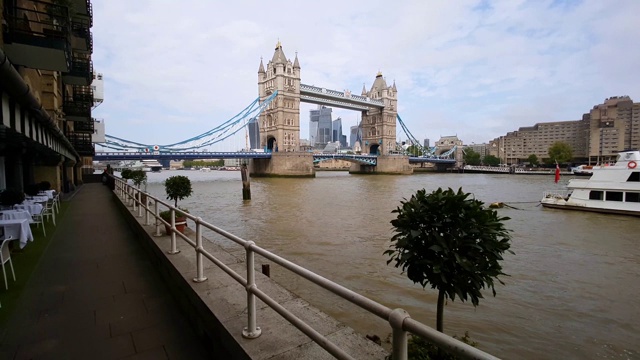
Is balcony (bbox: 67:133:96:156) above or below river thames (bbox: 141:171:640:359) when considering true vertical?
above

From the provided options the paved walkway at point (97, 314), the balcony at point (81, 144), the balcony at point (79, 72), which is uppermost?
the balcony at point (79, 72)

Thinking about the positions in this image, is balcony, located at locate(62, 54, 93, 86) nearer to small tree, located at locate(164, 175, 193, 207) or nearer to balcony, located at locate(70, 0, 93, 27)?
balcony, located at locate(70, 0, 93, 27)

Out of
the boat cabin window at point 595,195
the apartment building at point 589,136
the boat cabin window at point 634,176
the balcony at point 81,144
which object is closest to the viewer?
the boat cabin window at point 634,176

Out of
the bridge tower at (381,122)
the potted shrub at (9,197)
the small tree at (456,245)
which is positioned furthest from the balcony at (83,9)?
the bridge tower at (381,122)

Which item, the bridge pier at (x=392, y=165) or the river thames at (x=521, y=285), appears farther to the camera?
the bridge pier at (x=392, y=165)

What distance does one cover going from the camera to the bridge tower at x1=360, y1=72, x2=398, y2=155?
9594 centimetres

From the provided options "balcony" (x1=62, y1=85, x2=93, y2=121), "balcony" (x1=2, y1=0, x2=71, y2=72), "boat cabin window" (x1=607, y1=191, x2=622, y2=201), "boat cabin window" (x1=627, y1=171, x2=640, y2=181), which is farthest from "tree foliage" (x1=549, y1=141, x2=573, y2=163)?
"balcony" (x1=2, y1=0, x2=71, y2=72)

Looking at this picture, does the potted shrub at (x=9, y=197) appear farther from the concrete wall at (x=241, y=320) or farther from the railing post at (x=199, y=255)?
the railing post at (x=199, y=255)

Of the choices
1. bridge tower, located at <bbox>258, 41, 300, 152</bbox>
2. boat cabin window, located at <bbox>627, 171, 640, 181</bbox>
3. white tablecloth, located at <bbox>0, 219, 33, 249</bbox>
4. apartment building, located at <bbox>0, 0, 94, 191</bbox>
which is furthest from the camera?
bridge tower, located at <bbox>258, 41, 300, 152</bbox>

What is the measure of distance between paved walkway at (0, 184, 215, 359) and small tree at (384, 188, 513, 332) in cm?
213

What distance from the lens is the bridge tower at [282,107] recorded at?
248ft

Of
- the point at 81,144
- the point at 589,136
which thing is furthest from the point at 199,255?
the point at 589,136

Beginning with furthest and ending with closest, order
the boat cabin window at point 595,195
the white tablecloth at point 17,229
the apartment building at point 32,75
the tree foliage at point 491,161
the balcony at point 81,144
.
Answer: the tree foliage at point 491,161 < the balcony at point 81,144 < the boat cabin window at point 595,195 < the apartment building at point 32,75 < the white tablecloth at point 17,229

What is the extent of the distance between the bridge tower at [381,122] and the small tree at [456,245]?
298 feet
